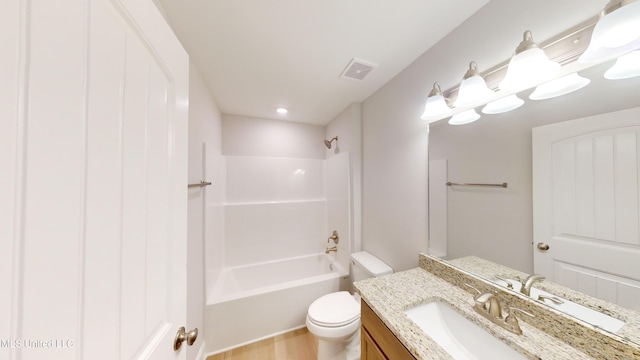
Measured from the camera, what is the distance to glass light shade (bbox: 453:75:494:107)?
3.15ft

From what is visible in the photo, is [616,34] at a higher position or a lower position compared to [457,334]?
higher

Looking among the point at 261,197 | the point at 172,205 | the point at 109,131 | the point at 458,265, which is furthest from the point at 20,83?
the point at 261,197

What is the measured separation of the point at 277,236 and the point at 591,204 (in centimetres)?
266

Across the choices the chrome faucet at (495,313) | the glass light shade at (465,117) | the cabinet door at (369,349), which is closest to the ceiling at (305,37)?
the glass light shade at (465,117)

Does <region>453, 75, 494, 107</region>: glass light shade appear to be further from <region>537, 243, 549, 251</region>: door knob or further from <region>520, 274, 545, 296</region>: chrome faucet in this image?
<region>520, 274, 545, 296</region>: chrome faucet

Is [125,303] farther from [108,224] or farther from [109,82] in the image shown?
[109,82]

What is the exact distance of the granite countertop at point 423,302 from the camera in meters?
0.64

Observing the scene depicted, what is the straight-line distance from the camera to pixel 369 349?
0.94 metres

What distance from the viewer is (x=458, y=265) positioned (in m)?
1.07

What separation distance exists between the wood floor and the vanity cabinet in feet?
3.17

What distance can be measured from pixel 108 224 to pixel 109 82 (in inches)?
12.5

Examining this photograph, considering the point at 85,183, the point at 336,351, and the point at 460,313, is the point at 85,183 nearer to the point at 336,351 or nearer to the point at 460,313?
the point at 460,313

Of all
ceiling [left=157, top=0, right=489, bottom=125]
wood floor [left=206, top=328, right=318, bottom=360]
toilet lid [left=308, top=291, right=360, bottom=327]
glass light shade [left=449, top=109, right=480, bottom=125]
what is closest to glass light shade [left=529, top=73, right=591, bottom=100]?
glass light shade [left=449, top=109, right=480, bottom=125]

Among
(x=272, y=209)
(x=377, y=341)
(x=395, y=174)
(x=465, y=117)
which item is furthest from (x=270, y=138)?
(x=377, y=341)
